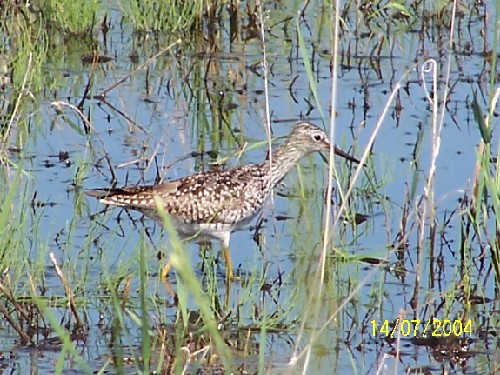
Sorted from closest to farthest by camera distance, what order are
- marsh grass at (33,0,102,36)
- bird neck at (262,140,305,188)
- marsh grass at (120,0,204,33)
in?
bird neck at (262,140,305,188)
marsh grass at (33,0,102,36)
marsh grass at (120,0,204,33)

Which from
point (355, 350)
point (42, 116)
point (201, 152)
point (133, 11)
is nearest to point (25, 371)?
point (355, 350)

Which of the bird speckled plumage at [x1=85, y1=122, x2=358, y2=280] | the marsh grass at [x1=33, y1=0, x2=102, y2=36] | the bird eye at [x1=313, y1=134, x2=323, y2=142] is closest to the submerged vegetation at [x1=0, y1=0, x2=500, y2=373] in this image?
the marsh grass at [x1=33, y1=0, x2=102, y2=36]

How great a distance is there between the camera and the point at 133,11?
1140cm

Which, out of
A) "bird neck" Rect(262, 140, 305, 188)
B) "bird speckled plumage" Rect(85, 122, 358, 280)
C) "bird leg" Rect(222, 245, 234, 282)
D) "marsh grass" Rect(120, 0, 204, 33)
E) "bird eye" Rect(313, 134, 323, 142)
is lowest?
"bird leg" Rect(222, 245, 234, 282)

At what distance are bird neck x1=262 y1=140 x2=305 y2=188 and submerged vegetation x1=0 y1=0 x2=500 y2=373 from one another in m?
0.23

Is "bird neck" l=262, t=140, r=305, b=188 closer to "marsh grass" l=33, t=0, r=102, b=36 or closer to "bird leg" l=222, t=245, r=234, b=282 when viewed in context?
"bird leg" l=222, t=245, r=234, b=282

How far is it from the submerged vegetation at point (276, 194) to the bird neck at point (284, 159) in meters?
0.23

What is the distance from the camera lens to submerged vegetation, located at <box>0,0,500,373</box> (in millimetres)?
5859

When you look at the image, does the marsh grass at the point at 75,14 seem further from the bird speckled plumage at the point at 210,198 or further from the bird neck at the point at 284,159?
the bird speckled plumage at the point at 210,198

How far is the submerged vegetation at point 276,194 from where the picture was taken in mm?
5859

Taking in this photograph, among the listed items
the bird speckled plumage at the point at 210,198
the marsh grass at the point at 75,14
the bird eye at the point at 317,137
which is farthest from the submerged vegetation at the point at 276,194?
the bird eye at the point at 317,137

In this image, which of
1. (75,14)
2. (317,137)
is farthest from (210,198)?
(75,14)

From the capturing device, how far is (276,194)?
8.41 m

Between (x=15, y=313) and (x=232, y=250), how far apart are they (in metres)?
1.73
